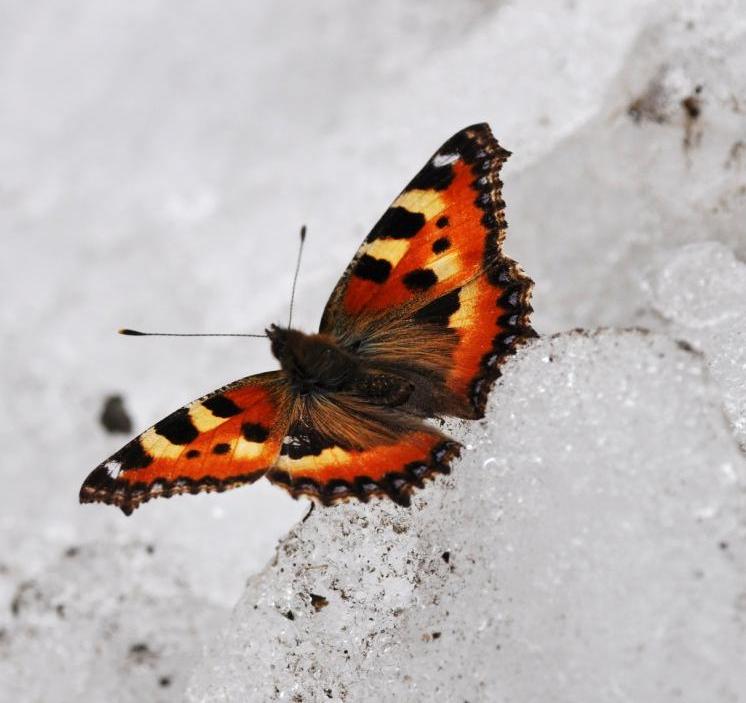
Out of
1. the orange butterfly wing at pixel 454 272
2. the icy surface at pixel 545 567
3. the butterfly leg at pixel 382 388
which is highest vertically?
the orange butterfly wing at pixel 454 272

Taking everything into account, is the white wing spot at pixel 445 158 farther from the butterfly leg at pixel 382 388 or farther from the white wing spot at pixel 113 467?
the white wing spot at pixel 113 467

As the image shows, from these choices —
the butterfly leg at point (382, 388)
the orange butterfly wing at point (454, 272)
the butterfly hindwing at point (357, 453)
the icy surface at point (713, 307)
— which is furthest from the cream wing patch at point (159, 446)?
the icy surface at point (713, 307)

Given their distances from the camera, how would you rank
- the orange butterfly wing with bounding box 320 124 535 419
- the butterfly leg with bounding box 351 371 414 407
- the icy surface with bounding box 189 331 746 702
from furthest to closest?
the butterfly leg with bounding box 351 371 414 407, the orange butterfly wing with bounding box 320 124 535 419, the icy surface with bounding box 189 331 746 702

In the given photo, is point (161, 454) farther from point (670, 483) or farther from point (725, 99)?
point (725, 99)

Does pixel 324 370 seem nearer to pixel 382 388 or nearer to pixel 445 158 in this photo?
pixel 382 388

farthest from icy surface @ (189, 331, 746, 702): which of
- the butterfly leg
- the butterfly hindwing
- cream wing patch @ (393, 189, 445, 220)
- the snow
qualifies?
cream wing patch @ (393, 189, 445, 220)

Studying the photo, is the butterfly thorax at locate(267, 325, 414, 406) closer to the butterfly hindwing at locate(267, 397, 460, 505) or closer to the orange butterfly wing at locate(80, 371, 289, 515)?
the butterfly hindwing at locate(267, 397, 460, 505)

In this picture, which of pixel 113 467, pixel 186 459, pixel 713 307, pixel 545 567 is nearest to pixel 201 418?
pixel 186 459
